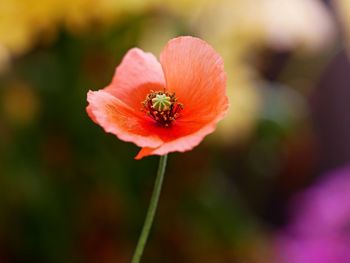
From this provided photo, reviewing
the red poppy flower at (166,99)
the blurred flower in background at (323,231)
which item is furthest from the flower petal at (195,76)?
the blurred flower in background at (323,231)

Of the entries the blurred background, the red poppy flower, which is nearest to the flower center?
the red poppy flower

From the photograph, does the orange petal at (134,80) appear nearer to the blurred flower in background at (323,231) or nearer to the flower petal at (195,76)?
the flower petal at (195,76)

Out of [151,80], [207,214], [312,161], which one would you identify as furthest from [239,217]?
[151,80]

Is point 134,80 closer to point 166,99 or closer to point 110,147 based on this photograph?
point 166,99

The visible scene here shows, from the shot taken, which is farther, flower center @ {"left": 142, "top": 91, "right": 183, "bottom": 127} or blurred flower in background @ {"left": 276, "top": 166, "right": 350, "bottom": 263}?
blurred flower in background @ {"left": 276, "top": 166, "right": 350, "bottom": 263}

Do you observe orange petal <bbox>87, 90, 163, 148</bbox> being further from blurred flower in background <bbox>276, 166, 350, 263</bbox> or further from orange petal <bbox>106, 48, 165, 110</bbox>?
blurred flower in background <bbox>276, 166, 350, 263</bbox>

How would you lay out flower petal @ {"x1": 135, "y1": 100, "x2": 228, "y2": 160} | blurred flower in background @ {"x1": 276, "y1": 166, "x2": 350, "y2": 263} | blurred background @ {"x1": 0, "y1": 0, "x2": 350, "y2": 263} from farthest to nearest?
blurred flower in background @ {"x1": 276, "y1": 166, "x2": 350, "y2": 263} < blurred background @ {"x1": 0, "y1": 0, "x2": 350, "y2": 263} < flower petal @ {"x1": 135, "y1": 100, "x2": 228, "y2": 160}

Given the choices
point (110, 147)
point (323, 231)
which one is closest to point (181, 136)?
point (110, 147)

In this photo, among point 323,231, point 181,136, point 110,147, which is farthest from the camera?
point 323,231
